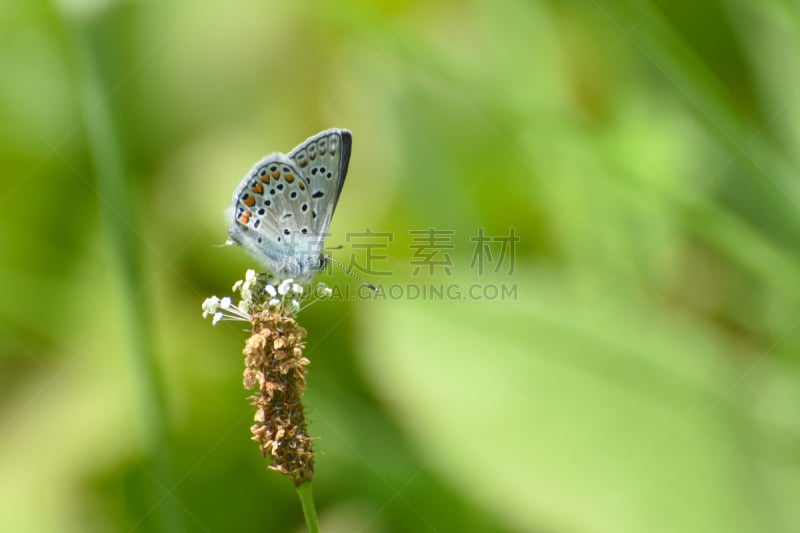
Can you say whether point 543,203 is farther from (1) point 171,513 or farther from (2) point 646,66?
(1) point 171,513

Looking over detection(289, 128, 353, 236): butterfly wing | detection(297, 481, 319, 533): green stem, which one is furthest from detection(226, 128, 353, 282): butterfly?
detection(297, 481, 319, 533): green stem

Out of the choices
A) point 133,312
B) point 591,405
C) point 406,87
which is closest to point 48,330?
point 133,312

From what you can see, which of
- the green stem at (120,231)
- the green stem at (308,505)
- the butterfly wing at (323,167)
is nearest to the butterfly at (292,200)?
the butterfly wing at (323,167)

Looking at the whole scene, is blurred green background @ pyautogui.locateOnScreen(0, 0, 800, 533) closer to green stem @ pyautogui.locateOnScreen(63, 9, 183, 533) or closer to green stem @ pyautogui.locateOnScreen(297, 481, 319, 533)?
green stem @ pyautogui.locateOnScreen(63, 9, 183, 533)

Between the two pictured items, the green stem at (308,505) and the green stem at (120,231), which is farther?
the green stem at (120,231)

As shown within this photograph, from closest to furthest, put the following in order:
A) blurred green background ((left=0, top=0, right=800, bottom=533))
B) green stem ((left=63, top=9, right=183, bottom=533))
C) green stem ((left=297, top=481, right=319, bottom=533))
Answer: green stem ((left=297, top=481, right=319, bottom=533)) → green stem ((left=63, top=9, right=183, bottom=533)) → blurred green background ((left=0, top=0, right=800, bottom=533))

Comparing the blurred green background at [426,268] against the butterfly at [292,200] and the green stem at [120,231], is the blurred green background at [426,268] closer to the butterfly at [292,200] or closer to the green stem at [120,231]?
the green stem at [120,231]

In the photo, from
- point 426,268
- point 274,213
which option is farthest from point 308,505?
point 426,268
